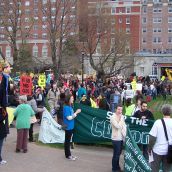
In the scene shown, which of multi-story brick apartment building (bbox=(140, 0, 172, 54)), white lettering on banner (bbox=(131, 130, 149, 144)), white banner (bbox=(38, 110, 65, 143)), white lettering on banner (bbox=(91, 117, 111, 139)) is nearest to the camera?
white lettering on banner (bbox=(131, 130, 149, 144))

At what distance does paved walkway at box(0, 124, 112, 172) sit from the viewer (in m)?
Answer: 10.5

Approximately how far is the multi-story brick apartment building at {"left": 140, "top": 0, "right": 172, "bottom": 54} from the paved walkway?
9764cm

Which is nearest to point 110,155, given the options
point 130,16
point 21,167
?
point 21,167

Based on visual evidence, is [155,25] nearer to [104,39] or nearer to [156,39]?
[156,39]

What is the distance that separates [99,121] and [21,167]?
3.31 meters

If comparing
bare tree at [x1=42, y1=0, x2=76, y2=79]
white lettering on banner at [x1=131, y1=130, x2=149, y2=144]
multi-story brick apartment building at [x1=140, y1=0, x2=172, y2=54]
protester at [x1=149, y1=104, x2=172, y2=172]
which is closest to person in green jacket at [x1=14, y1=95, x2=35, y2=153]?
white lettering on banner at [x1=131, y1=130, x2=149, y2=144]

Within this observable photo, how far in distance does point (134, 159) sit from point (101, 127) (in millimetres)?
4292

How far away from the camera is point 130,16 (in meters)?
110

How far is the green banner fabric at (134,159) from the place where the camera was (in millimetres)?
8225

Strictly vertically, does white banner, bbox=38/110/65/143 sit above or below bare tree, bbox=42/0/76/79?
below

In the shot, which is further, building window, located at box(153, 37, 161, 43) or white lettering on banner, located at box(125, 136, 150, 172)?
building window, located at box(153, 37, 161, 43)

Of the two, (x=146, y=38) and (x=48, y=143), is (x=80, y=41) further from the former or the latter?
(x=146, y=38)

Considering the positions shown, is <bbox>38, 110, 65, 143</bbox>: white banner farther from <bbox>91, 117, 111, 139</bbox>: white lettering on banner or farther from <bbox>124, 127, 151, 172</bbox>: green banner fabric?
<bbox>124, 127, 151, 172</bbox>: green banner fabric

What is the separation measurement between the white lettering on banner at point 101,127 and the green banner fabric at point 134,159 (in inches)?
141
